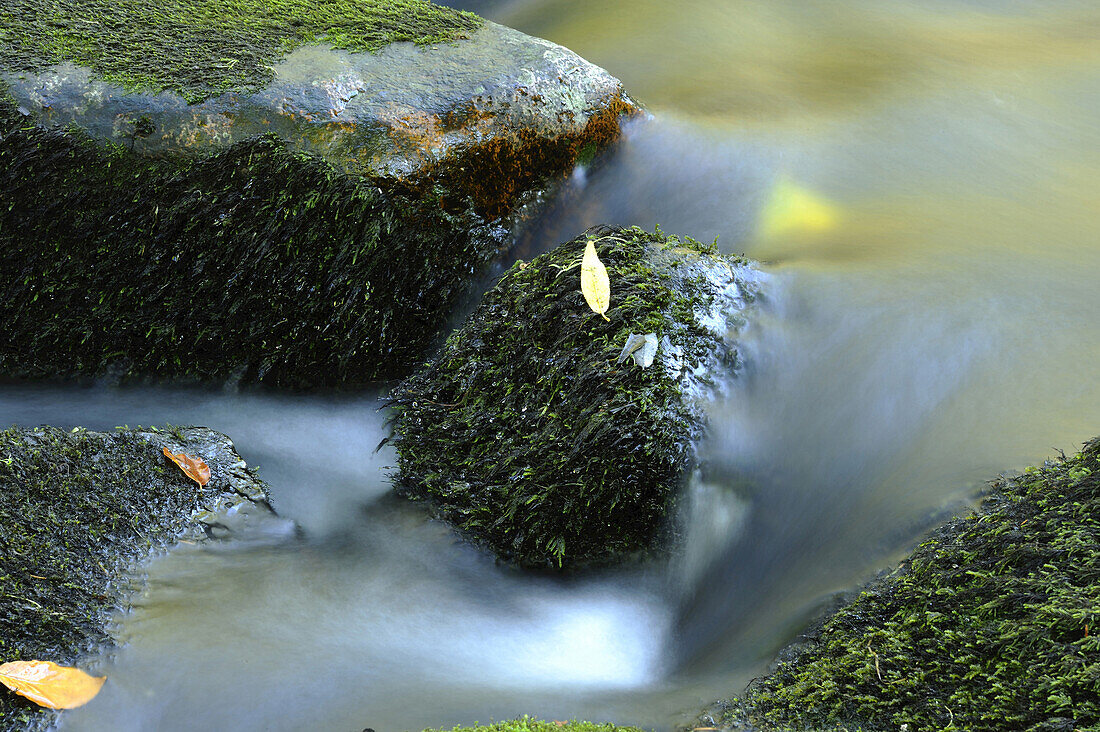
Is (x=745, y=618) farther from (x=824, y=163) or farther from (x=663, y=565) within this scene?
(x=824, y=163)

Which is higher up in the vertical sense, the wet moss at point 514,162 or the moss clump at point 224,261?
the wet moss at point 514,162

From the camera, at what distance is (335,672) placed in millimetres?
2238

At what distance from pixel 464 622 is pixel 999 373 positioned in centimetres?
211

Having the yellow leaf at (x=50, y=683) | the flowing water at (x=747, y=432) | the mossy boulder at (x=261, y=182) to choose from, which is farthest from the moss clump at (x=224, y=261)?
the yellow leaf at (x=50, y=683)

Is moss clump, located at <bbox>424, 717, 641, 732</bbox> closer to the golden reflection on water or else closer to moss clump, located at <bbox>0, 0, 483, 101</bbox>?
moss clump, located at <bbox>0, 0, 483, 101</bbox>

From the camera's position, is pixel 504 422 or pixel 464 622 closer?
pixel 464 622

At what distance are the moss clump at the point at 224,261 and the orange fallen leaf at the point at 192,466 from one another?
0.78 m

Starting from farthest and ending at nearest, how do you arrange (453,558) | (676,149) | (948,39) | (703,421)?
(948,39) → (676,149) → (453,558) → (703,421)

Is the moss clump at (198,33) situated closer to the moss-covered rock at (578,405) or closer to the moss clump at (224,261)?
the moss clump at (224,261)

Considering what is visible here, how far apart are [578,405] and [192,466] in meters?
1.56

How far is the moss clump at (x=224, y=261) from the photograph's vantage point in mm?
3303

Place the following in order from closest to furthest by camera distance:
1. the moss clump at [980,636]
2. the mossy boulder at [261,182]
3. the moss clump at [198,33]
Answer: the moss clump at [980,636] < the mossy boulder at [261,182] < the moss clump at [198,33]

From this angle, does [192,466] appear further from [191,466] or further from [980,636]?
[980,636]

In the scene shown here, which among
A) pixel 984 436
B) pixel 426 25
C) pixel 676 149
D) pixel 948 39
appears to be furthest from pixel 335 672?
pixel 948 39
